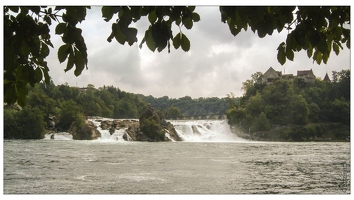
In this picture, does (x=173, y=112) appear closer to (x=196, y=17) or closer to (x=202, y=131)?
(x=202, y=131)

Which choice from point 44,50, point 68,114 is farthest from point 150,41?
point 68,114

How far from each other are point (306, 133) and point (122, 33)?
1470 inches

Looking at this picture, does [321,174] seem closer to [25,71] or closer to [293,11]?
[293,11]

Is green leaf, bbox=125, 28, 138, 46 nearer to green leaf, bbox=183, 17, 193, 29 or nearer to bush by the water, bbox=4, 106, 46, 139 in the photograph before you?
green leaf, bbox=183, 17, 193, 29

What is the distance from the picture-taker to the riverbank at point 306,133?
36.4m

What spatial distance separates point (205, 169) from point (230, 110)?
2896 centimetres

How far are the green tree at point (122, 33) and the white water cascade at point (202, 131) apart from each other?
1227 inches

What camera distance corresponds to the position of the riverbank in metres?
36.4

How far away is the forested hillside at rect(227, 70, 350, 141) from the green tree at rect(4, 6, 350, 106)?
3588cm

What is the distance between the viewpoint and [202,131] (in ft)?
115

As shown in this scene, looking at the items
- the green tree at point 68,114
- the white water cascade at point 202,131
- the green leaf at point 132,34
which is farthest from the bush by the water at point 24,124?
the green leaf at point 132,34

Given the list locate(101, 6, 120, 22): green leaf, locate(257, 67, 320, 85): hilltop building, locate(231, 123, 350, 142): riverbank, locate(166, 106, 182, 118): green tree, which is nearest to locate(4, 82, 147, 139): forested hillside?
locate(166, 106, 182, 118): green tree

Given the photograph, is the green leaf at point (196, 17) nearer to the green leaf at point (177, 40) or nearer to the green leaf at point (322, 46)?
the green leaf at point (177, 40)

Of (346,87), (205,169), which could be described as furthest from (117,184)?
(346,87)
